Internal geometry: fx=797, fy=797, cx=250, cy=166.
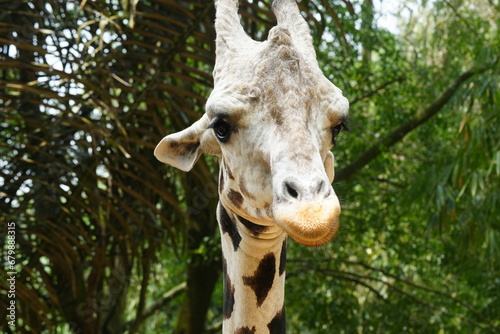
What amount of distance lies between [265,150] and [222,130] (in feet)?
0.74

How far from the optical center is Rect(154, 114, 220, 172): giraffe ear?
2.91 m

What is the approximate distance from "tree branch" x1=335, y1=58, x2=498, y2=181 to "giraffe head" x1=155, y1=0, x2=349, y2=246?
5076 millimetres

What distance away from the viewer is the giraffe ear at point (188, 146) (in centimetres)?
291

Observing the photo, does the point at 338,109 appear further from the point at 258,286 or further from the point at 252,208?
the point at 258,286

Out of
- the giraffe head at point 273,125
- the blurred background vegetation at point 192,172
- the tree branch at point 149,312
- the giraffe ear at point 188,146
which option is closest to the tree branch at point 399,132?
the blurred background vegetation at point 192,172


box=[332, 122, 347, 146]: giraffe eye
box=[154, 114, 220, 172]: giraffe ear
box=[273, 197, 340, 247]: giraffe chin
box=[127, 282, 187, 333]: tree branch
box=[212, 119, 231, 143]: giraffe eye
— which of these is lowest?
box=[127, 282, 187, 333]: tree branch

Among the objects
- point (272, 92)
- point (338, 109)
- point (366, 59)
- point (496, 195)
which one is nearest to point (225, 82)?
point (272, 92)

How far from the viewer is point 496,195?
6594mm

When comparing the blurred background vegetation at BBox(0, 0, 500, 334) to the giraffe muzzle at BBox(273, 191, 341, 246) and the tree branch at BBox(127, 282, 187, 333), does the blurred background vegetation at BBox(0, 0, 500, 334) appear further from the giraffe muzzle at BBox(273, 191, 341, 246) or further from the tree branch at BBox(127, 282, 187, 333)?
the giraffe muzzle at BBox(273, 191, 341, 246)

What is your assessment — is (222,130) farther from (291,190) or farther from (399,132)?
(399,132)

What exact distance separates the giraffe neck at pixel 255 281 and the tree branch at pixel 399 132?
4.85 meters

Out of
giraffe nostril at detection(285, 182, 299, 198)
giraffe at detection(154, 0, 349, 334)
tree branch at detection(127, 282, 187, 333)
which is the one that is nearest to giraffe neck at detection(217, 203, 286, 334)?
giraffe at detection(154, 0, 349, 334)

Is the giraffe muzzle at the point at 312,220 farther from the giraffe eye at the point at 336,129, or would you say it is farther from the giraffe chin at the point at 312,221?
the giraffe eye at the point at 336,129

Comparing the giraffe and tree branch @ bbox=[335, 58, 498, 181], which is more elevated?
the giraffe
